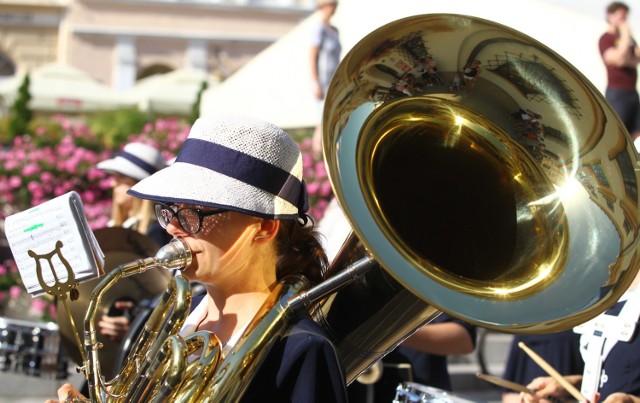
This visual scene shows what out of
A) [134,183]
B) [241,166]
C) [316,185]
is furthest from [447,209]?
[316,185]

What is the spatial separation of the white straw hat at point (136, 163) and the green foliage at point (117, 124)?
5.60 meters

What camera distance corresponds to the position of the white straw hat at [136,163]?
446cm

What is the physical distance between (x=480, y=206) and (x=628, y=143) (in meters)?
0.33

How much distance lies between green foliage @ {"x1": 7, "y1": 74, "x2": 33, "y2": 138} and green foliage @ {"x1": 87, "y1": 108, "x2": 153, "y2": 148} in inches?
36.2

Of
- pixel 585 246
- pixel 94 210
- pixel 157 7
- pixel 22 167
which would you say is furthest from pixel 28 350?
pixel 157 7

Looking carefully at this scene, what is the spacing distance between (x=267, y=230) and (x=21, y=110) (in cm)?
1432

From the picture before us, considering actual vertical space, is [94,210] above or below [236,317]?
below

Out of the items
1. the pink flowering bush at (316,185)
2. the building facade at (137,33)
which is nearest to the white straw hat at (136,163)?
the pink flowering bush at (316,185)

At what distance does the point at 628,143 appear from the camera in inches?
79.9

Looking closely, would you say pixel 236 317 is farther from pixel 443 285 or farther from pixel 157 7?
pixel 157 7

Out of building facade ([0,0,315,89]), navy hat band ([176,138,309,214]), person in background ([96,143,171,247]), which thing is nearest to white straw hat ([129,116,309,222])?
navy hat band ([176,138,309,214])

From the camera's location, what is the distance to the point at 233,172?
1.89m

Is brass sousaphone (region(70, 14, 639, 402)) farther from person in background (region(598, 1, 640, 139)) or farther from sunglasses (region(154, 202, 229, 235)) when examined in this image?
person in background (region(598, 1, 640, 139))

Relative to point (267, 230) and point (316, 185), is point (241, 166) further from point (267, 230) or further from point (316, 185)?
point (316, 185)
